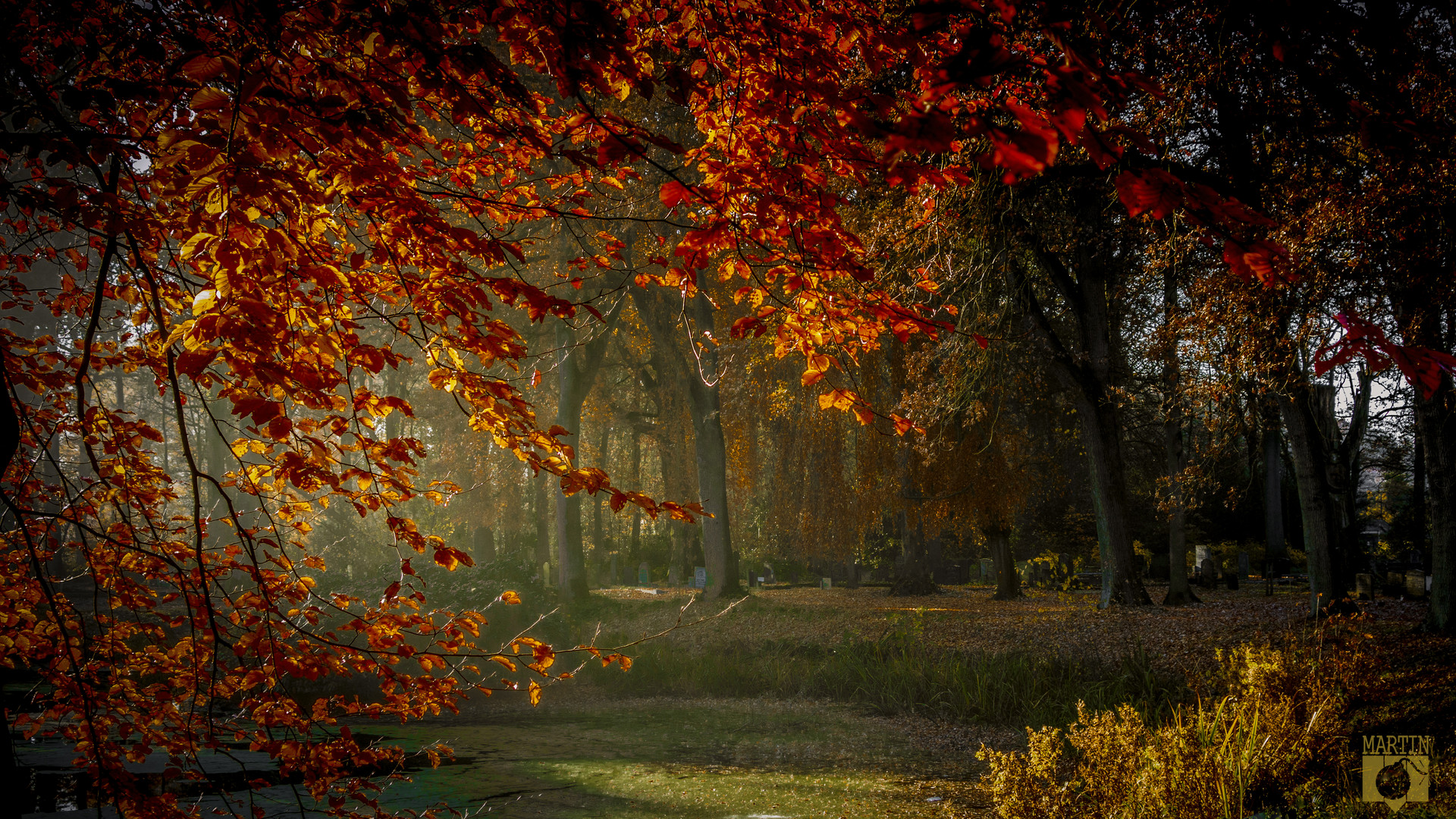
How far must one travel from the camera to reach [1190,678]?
688 centimetres

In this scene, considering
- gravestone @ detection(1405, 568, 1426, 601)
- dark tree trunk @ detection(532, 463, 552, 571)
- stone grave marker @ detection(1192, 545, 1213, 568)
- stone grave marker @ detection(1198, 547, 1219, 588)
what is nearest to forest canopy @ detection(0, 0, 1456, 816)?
gravestone @ detection(1405, 568, 1426, 601)

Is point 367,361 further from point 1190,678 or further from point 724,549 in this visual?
point 724,549

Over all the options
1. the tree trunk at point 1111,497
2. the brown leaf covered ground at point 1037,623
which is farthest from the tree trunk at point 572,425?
the tree trunk at point 1111,497

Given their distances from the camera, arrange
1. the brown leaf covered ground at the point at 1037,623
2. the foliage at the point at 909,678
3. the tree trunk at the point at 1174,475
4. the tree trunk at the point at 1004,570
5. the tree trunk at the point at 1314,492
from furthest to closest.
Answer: the tree trunk at the point at 1004,570
the tree trunk at the point at 1174,475
the tree trunk at the point at 1314,492
the brown leaf covered ground at the point at 1037,623
the foliage at the point at 909,678

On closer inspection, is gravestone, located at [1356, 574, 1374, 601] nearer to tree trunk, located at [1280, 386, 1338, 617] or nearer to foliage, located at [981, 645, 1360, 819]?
tree trunk, located at [1280, 386, 1338, 617]

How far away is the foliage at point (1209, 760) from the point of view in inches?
156

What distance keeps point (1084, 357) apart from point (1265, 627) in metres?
4.49

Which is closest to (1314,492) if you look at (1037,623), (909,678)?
(1037,623)

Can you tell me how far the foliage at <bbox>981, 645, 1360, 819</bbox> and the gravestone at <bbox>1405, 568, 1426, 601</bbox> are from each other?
1049 centimetres

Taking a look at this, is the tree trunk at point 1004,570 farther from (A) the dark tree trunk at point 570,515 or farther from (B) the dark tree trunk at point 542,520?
(B) the dark tree trunk at point 542,520

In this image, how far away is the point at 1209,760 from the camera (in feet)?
13.4

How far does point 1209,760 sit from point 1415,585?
13.2 metres

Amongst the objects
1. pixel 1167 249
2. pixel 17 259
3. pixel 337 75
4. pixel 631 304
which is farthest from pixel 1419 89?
pixel 631 304

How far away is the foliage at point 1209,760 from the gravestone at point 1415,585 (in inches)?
413
